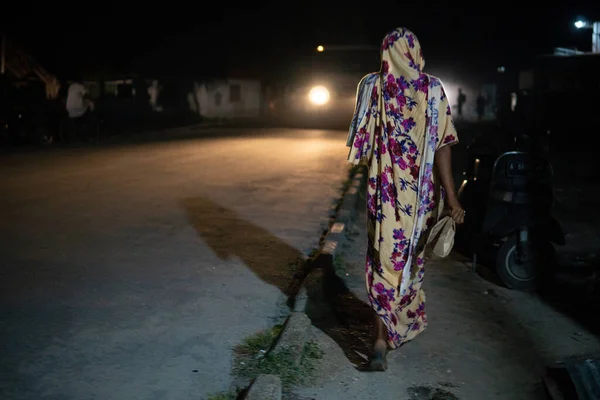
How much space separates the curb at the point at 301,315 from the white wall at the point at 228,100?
3113 cm

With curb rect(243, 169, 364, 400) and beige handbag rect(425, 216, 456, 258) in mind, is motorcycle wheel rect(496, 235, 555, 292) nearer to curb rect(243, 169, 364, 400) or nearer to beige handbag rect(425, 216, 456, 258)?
curb rect(243, 169, 364, 400)

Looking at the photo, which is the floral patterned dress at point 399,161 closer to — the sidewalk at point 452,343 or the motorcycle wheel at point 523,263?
the sidewalk at point 452,343

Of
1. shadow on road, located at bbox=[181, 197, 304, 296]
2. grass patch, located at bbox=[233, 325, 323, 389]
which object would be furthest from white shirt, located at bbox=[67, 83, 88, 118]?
grass patch, located at bbox=[233, 325, 323, 389]

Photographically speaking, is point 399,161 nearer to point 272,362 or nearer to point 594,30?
point 272,362

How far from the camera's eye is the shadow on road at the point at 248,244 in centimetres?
648

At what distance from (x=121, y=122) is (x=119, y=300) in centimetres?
2598

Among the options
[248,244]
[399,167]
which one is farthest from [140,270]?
[399,167]

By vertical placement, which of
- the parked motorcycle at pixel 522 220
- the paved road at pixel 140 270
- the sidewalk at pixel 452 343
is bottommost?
the sidewalk at pixel 452 343

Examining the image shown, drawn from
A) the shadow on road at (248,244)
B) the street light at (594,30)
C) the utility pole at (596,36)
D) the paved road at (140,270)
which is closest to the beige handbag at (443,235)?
the paved road at (140,270)

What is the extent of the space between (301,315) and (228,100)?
130 ft

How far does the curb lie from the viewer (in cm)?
368

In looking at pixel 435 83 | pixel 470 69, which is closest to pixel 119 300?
pixel 435 83

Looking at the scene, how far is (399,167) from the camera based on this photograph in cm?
414

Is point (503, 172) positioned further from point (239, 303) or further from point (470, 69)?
point (470, 69)
